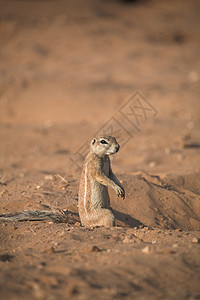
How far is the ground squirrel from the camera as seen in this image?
16.5 feet

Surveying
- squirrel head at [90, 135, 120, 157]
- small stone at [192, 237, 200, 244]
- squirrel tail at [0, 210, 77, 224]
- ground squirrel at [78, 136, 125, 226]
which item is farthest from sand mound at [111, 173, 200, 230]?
small stone at [192, 237, 200, 244]

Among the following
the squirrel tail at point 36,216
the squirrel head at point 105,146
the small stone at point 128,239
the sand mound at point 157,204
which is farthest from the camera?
the sand mound at point 157,204

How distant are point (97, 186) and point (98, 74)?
1233 cm

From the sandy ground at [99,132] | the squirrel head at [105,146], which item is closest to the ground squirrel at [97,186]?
the squirrel head at [105,146]

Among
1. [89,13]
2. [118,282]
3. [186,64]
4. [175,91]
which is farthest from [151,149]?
[89,13]

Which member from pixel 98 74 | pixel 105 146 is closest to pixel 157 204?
pixel 105 146

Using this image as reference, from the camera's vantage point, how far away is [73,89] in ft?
49.4

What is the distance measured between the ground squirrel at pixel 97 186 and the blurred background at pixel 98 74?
11.5 feet

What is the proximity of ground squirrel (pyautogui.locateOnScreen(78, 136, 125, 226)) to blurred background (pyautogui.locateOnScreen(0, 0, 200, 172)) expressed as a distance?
3519mm

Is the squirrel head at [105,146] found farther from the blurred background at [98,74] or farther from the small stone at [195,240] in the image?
the blurred background at [98,74]

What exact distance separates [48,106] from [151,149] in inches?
221

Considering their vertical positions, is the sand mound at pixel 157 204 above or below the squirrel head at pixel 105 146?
below

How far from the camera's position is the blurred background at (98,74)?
10.9 m

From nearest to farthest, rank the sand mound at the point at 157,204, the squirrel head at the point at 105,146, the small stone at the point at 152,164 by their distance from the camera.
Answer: the squirrel head at the point at 105,146 < the sand mound at the point at 157,204 < the small stone at the point at 152,164
